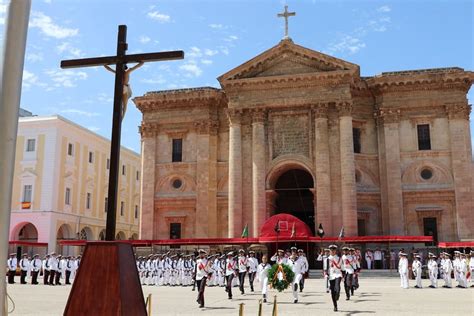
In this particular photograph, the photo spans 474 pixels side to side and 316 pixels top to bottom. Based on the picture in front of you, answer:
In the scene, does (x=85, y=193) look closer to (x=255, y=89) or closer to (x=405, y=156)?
(x=255, y=89)

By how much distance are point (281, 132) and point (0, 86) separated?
3345 centimetres

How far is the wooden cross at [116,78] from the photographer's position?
804 cm

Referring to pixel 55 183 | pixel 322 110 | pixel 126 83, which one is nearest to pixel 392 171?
pixel 322 110

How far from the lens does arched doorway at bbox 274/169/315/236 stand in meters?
40.8

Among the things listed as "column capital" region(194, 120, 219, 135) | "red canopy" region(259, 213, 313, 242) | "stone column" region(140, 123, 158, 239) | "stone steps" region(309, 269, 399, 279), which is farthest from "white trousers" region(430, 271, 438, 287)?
"stone column" region(140, 123, 158, 239)

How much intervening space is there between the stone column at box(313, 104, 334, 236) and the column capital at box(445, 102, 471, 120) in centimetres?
885

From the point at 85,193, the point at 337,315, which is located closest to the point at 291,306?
the point at 337,315

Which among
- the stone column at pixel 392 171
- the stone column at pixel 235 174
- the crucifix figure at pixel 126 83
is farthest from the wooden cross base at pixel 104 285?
the stone column at pixel 392 171

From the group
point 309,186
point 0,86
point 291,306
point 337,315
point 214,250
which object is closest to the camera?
point 0,86

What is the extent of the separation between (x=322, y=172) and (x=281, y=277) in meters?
18.8

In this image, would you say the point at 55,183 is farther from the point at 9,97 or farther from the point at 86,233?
the point at 9,97

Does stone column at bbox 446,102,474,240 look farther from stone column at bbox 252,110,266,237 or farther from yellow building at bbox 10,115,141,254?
yellow building at bbox 10,115,141,254

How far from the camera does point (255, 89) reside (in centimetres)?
3728

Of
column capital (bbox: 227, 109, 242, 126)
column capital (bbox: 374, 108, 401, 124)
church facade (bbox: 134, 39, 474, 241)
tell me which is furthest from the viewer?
column capital (bbox: 227, 109, 242, 126)
